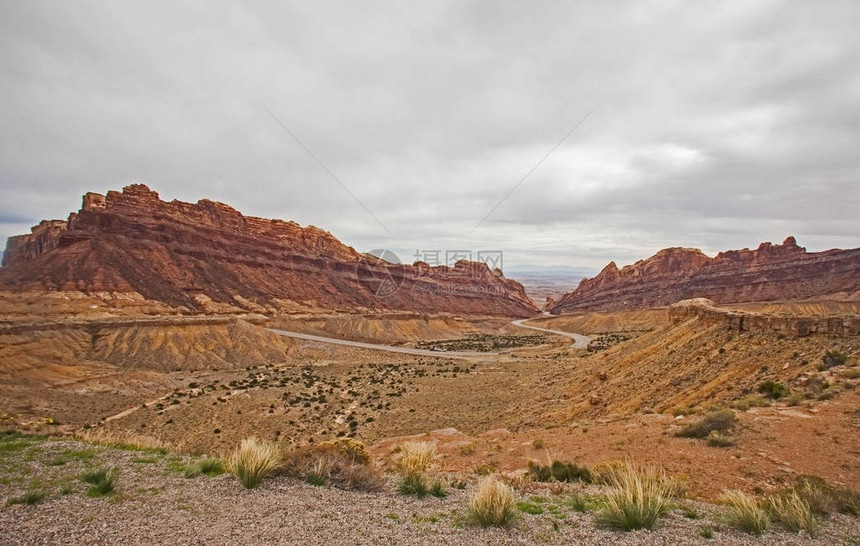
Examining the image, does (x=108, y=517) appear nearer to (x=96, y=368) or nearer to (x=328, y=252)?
(x=96, y=368)

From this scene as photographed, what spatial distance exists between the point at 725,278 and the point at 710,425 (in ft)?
478

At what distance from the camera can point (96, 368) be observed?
36.7 meters

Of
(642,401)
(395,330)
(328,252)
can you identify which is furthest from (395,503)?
(328,252)

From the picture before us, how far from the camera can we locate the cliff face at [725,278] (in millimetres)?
112625

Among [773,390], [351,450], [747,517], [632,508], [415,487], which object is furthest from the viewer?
[773,390]

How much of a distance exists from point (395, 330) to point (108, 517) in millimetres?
76314

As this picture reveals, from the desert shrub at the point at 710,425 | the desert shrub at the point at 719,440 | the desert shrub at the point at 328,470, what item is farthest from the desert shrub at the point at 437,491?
the desert shrub at the point at 710,425

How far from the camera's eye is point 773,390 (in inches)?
533

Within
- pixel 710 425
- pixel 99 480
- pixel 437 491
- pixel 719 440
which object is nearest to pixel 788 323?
pixel 710 425

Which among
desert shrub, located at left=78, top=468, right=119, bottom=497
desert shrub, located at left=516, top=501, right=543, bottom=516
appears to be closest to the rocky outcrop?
desert shrub, located at left=516, top=501, right=543, bottom=516

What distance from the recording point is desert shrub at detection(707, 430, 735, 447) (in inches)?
396

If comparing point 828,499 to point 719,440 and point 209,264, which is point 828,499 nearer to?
point 719,440

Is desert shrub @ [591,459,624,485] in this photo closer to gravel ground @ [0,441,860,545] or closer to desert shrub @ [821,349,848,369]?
gravel ground @ [0,441,860,545]

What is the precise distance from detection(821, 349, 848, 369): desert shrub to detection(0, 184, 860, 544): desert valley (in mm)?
69
